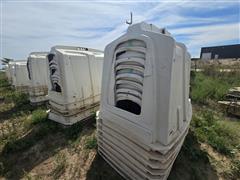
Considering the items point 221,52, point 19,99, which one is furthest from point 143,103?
point 221,52

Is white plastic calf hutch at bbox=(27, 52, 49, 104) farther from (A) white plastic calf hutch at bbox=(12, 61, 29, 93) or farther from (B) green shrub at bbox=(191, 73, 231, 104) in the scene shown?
(B) green shrub at bbox=(191, 73, 231, 104)

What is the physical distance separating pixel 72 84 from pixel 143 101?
2719mm

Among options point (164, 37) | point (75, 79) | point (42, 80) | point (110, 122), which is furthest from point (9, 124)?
point (164, 37)

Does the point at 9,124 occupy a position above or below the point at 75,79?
below

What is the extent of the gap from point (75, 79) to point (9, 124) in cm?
269

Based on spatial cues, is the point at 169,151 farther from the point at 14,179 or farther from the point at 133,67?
the point at 14,179

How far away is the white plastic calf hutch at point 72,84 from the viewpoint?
14.9ft

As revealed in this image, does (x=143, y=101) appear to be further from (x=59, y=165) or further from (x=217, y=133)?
(x=217, y=133)

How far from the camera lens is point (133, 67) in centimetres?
257

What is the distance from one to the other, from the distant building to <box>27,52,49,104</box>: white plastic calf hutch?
100 feet

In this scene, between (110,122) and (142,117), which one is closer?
(142,117)

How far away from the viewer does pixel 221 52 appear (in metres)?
32.8

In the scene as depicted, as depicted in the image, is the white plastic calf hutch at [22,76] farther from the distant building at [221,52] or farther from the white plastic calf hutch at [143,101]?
the distant building at [221,52]

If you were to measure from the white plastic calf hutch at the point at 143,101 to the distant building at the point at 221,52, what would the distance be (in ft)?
106
